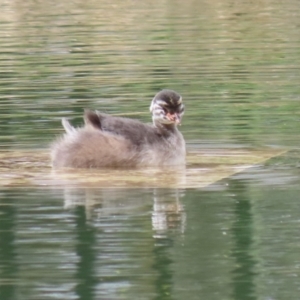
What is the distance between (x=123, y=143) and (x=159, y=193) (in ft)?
3.97

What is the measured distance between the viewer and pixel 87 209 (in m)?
9.73

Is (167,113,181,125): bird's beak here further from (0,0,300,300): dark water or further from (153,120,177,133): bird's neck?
(0,0,300,300): dark water

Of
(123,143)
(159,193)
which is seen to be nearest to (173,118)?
(123,143)

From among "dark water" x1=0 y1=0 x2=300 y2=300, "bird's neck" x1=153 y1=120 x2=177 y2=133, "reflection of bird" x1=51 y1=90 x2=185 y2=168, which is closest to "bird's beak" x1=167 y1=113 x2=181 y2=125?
"reflection of bird" x1=51 y1=90 x2=185 y2=168

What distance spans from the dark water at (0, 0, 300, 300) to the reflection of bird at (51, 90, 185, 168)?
880 mm

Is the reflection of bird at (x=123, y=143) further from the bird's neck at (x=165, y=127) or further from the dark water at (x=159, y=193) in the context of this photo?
the dark water at (x=159, y=193)

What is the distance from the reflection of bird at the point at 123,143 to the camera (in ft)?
37.7

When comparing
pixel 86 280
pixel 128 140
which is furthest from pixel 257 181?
pixel 86 280

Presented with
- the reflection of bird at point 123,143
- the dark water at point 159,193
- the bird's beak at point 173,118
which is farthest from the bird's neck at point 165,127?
the dark water at point 159,193

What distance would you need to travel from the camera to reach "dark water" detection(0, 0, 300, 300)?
7.73m

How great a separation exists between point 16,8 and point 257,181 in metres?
31.7

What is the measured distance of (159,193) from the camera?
34.0 ft

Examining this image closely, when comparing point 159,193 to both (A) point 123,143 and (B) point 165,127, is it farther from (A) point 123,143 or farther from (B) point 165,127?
(B) point 165,127

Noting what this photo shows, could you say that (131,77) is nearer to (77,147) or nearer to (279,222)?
(77,147)
